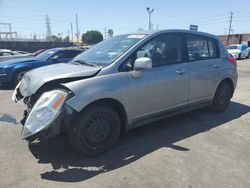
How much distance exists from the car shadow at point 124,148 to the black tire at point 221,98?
22cm

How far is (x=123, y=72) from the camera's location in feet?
12.8

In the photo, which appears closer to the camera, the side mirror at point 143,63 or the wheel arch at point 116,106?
the wheel arch at point 116,106

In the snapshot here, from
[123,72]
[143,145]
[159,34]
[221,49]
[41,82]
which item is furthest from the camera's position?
[221,49]

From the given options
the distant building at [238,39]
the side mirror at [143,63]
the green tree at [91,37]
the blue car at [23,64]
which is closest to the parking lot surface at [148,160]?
the side mirror at [143,63]

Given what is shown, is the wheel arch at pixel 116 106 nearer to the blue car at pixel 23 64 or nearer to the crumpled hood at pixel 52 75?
the crumpled hood at pixel 52 75

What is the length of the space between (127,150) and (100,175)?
79cm

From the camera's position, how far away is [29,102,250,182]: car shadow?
11.1ft

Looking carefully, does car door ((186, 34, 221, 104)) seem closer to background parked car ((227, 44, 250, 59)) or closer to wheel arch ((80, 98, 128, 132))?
wheel arch ((80, 98, 128, 132))

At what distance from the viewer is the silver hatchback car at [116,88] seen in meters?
3.39

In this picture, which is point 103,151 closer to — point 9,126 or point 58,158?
point 58,158

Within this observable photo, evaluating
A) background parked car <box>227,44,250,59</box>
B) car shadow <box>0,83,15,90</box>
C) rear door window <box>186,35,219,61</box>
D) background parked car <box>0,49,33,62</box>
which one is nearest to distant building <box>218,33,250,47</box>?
background parked car <box>227,44,250,59</box>

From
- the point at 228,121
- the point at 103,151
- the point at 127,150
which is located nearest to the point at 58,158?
the point at 103,151

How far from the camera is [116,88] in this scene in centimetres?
374

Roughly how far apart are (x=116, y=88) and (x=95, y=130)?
664 mm
